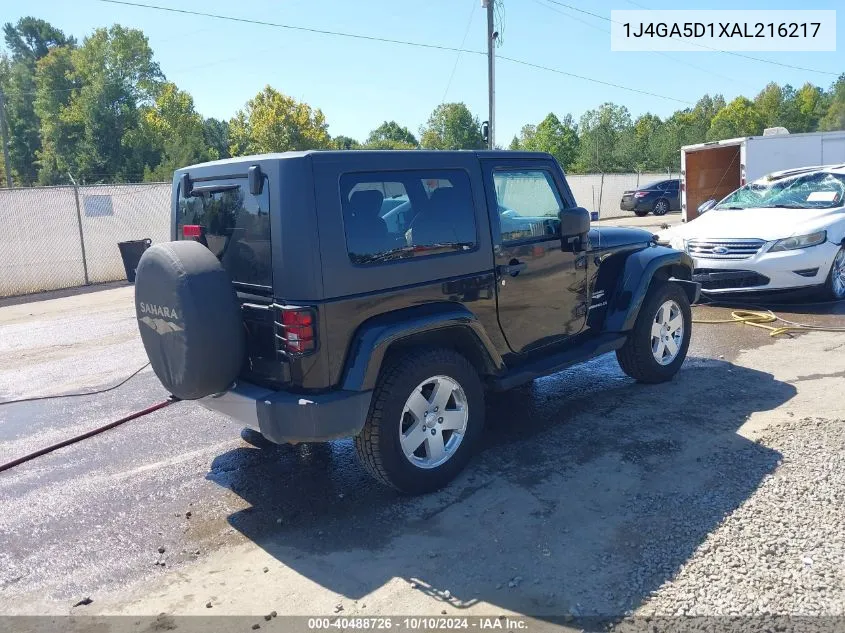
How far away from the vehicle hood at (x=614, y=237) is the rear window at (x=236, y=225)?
8.97ft

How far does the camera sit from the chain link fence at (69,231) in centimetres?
1325

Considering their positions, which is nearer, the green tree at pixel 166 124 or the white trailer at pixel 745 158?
the white trailer at pixel 745 158

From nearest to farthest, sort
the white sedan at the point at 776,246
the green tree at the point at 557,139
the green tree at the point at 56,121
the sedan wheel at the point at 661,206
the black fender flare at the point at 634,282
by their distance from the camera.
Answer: the black fender flare at the point at 634,282
the white sedan at the point at 776,246
the sedan wheel at the point at 661,206
the green tree at the point at 557,139
the green tree at the point at 56,121

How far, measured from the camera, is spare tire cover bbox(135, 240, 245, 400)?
3561mm

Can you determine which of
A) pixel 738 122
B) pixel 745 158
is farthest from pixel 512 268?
pixel 738 122

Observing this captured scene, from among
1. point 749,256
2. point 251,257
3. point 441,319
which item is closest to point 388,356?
point 441,319

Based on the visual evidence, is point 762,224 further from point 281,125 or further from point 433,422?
point 281,125

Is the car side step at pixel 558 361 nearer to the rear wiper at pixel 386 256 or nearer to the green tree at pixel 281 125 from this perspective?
the rear wiper at pixel 386 256

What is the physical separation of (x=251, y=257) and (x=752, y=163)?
48.7ft

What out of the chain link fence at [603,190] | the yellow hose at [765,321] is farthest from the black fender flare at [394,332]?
the chain link fence at [603,190]

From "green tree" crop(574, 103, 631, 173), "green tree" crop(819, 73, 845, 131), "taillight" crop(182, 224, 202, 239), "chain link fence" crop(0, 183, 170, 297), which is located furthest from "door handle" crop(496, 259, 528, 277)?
"green tree" crop(819, 73, 845, 131)

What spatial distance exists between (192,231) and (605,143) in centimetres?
4923

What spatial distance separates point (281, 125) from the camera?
44.4m

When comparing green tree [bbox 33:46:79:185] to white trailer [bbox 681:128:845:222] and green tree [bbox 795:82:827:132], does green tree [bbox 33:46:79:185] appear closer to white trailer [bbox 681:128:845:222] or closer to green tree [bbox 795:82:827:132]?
white trailer [bbox 681:128:845:222]
